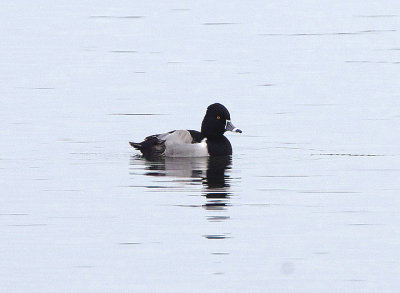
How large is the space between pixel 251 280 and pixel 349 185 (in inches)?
211

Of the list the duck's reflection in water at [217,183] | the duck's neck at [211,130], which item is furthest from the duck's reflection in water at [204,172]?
the duck's neck at [211,130]

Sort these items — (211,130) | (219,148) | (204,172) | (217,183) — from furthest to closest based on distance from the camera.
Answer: (211,130) < (219,148) < (204,172) < (217,183)

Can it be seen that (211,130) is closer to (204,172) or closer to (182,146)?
(182,146)

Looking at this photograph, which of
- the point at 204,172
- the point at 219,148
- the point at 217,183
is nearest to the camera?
the point at 217,183

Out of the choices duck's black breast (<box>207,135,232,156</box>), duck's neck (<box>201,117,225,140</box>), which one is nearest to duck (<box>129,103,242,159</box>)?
duck's black breast (<box>207,135,232,156</box>)

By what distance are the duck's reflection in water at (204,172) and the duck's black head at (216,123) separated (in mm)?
676

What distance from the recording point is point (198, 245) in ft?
39.4

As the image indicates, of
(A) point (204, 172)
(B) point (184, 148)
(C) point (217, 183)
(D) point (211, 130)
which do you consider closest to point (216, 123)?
(D) point (211, 130)

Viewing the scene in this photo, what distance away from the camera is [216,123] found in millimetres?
19734

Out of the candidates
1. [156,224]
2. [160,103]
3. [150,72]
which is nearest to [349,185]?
[156,224]

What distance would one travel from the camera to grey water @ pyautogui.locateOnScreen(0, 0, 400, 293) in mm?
11156

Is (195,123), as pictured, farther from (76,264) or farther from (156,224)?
(76,264)

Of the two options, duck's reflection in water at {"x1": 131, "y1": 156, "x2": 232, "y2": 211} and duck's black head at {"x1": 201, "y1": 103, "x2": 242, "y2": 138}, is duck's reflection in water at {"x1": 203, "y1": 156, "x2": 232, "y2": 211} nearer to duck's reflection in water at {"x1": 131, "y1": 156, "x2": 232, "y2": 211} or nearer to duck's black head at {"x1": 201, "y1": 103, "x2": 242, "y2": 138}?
duck's reflection in water at {"x1": 131, "y1": 156, "x2": 232, "y2": 211}

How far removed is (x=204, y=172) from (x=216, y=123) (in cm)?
244
